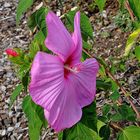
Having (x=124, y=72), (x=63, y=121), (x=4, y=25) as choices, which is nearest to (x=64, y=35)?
(x=63, y=121)

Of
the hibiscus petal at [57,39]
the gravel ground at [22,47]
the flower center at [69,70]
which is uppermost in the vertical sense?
the hibiscus petal at [57,39]

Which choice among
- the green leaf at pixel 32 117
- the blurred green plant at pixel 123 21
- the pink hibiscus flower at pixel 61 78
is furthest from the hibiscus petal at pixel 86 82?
the blurred green plant at pixel 123 21

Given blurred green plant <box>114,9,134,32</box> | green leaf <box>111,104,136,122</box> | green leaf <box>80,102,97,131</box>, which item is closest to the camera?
green leaf <box>80,102,97,131</box>

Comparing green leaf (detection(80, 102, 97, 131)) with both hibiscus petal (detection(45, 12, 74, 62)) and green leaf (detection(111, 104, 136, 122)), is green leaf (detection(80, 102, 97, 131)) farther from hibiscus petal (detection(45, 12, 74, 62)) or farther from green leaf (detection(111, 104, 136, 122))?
green leaf (detection(111, 104, 136, 122))

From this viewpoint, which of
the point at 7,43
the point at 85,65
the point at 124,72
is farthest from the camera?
the point at 7,43

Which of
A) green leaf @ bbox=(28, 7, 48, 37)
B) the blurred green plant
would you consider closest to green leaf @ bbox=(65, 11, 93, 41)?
green leaf @ bbox=(28, 7, 48, 37)

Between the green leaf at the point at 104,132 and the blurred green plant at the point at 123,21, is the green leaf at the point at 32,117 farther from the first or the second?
the blurred green plant at the point at 123,21

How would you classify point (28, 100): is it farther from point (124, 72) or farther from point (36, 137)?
point (124, 72)

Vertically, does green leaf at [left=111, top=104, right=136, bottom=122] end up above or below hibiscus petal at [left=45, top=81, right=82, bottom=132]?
below
